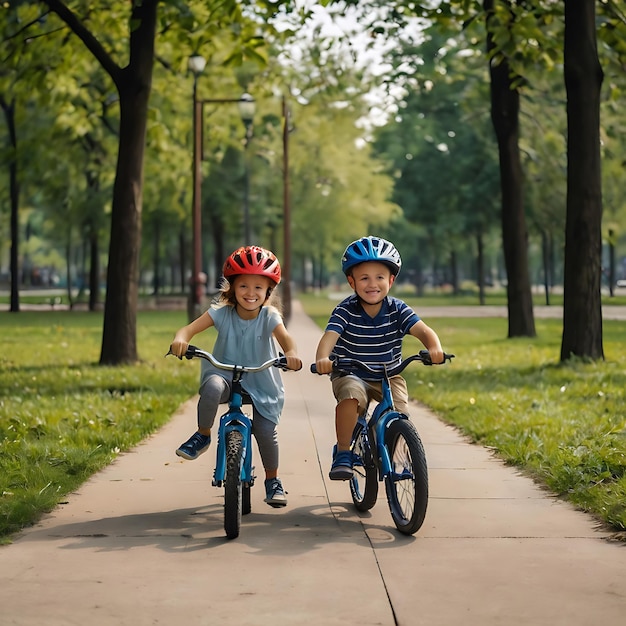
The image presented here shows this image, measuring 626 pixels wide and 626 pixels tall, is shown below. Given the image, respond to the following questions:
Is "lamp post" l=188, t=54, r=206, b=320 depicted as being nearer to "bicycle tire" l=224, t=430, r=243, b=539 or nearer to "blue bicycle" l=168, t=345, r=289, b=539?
"blue bicycle" l=168, t=345, r=289, b=539

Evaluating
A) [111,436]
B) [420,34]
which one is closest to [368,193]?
[420,34]

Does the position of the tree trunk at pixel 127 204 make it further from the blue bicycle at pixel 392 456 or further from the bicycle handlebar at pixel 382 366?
the bicycle handlebar at pixel 382 366

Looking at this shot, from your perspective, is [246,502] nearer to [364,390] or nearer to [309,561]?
[364,390]

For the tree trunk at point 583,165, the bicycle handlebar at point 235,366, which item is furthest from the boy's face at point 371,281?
the tree trunk at point 583,165

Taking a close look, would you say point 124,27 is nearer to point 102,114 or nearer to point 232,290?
point 102,114

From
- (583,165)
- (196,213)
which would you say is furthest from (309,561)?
(196,213)

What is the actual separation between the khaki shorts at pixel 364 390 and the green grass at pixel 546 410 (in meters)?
1.31

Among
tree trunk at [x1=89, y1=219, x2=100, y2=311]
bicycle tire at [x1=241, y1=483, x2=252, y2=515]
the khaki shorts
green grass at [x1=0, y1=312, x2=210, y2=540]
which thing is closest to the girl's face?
the khaki shorts

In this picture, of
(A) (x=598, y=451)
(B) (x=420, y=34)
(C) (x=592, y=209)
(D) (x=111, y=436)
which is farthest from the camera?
(B) (x=420, y=34)

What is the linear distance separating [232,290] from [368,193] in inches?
1781

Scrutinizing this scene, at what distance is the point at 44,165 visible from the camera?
94.6 feet

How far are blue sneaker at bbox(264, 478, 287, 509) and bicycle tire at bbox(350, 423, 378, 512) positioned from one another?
1.40 ft

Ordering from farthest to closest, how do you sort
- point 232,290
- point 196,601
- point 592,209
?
1. point 592,209
2. point 232,290
3. point 196,601

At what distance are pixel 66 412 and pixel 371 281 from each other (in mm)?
5728
